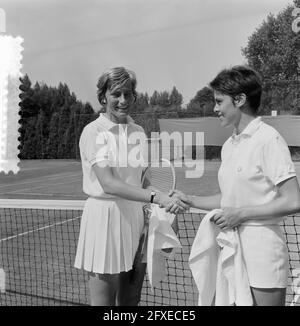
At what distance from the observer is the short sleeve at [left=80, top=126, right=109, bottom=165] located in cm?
144

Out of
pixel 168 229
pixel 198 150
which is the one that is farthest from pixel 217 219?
pixel 198 150

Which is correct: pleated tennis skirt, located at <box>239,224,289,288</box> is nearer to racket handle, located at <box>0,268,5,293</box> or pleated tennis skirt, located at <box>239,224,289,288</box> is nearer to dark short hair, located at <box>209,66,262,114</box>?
dark short hair, located at <box>209,66,262,114</box>

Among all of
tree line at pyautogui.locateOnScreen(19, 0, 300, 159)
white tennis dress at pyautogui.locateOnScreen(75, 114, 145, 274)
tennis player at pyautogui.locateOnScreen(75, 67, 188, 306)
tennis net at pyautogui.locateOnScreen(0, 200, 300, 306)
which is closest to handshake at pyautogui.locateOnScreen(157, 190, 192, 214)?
tennis player at pyautogui.locateOnScreen(75, 67, 188, 306)

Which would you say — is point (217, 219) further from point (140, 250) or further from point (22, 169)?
point (22, 169)

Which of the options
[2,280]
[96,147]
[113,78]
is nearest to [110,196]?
[96,147]

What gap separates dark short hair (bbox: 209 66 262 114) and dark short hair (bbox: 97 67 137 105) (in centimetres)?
33

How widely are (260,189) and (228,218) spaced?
12 centimetres

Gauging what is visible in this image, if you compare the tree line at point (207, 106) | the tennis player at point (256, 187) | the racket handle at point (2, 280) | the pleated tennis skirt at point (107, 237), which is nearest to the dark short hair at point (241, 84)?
the tennis player at point (256, 187)

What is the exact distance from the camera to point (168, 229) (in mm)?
1504

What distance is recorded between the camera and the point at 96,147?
1.45 meters
